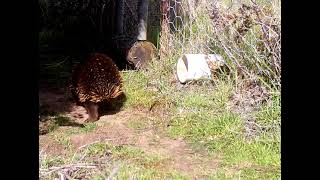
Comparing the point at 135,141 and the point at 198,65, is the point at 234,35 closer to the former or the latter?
the point at 198,65

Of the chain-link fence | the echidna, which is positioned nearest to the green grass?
the chain-link fence

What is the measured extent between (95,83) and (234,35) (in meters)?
1.96

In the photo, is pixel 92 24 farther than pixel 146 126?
Yes

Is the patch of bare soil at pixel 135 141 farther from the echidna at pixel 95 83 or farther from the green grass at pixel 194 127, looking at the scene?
the echidna at pixel 95 83

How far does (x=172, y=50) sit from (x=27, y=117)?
218 inches

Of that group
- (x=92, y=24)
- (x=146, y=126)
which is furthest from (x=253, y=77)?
(x=92, y=24)

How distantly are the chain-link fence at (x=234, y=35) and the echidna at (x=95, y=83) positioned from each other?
1.54 m

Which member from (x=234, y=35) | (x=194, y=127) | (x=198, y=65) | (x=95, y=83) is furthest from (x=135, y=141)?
(x=234, y=35)

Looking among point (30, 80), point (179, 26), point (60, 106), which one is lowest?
point (60, 106)

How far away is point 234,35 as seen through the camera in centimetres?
564

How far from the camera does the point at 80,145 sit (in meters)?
4.40

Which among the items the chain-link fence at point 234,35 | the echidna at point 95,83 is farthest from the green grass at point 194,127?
the echidna at point 95,83
